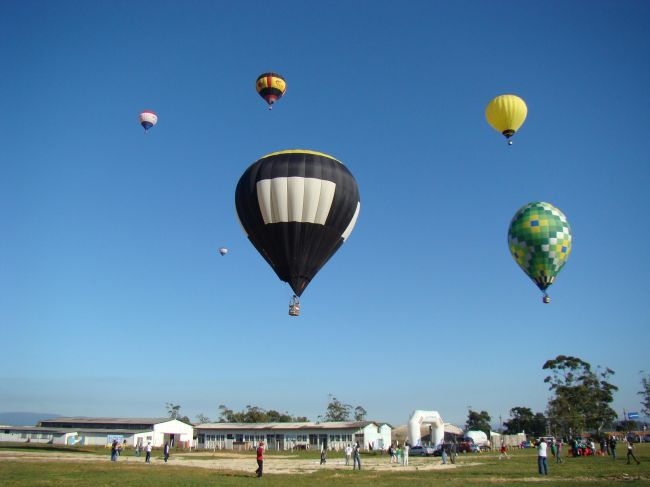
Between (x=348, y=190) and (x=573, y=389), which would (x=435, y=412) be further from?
(x=573, y=389)

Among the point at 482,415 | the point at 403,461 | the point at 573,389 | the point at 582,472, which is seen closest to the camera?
the point at 582,472

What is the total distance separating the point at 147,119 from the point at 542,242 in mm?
28521

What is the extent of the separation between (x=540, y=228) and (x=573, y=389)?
187 feet

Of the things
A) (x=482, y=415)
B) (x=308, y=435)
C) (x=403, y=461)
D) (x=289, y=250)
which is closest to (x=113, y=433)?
(x=308, y=435)

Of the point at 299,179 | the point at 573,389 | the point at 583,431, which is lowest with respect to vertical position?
the point at 583,431

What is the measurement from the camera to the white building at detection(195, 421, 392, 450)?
61250mm

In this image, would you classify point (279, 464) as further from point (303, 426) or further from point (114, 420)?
point (114, 420)

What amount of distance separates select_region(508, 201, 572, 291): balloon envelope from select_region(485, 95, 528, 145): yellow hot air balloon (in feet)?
18.4

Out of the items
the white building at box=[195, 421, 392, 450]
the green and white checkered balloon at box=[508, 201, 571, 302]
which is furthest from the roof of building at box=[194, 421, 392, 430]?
the green and white checkered balloon at box=[508, 201, 571, 302]

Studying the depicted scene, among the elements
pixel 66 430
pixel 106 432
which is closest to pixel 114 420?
pixel 106 432

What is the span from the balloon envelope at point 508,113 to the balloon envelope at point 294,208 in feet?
37.3

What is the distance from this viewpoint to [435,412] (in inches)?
1951

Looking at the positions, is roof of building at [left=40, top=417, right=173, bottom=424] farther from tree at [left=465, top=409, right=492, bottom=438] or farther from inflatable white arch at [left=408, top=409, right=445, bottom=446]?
tree at [left=465, top=409, right=492, bottom=438]

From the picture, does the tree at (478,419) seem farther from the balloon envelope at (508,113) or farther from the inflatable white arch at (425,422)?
the balloon envelope at (508,113)
